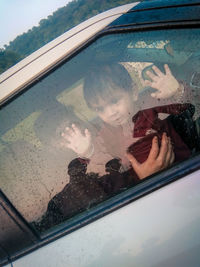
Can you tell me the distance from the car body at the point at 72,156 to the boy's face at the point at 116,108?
0.18ft

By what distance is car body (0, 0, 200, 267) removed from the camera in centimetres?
105

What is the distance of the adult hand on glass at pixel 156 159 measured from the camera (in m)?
1.18

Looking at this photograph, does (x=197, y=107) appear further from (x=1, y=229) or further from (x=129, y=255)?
(x=1, y=229)

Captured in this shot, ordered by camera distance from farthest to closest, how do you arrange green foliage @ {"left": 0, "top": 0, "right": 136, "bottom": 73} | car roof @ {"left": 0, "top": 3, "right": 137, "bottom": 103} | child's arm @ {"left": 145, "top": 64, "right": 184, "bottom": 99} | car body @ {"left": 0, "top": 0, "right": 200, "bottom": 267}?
green foliage @ {"left": 0, "top": 0, "right": 136, "bottom": 73}, car roof @ {"left": 0, "top": 3, "right": 137, "bottom": 103}, child's arm @ {"left": 145, "top": 64, "right": 184, "bottom": 99}, car body @ {"left": 0, "top": 0, "right": 200, "bottom": 267}

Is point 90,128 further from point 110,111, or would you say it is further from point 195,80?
point 195,80

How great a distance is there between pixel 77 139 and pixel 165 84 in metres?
0.56

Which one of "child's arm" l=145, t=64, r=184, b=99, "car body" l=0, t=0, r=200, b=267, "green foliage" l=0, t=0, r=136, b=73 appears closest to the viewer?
"car body" l=0, t=0, r=200, b=267

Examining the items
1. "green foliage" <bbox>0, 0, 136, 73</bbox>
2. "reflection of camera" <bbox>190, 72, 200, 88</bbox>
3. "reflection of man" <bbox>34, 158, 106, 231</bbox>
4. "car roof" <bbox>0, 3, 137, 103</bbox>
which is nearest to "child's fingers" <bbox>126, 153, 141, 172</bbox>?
"reflection of man" <bbox>34, 158, 106, 231</bbox>

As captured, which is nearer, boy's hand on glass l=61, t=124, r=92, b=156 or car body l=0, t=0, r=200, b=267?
car body l=0, t=0, r=200, b=267

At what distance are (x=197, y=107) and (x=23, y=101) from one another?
93 cm

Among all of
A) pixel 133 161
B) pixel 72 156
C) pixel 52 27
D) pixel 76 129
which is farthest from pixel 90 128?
pixel 52 27

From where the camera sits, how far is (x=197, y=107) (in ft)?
3.76

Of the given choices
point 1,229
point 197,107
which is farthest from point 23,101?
point 197,107

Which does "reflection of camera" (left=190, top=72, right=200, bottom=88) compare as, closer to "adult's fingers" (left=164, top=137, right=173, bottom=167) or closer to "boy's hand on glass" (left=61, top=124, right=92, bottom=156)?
"adult's fingers" (left=164, top=137, right=173, bottom=167)
